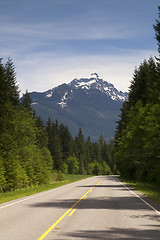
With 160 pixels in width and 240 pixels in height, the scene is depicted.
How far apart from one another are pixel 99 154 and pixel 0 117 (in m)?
152

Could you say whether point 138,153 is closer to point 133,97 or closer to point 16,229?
point 133,97

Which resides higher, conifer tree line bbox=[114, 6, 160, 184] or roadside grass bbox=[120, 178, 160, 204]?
conifer tree line bbox=[114, 6, 160, 184]

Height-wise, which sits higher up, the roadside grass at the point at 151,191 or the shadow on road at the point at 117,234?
the shadow on road at the point at 117,234

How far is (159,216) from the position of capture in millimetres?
14031

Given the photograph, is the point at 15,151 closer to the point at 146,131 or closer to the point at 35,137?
the point at 35,137

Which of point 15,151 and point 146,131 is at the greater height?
point 146,131

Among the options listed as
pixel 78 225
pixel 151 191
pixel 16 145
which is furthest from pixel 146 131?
pixel 78 225

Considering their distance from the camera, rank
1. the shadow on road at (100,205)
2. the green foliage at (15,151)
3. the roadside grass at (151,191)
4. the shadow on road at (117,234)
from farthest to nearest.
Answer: the green foliage at (15,151)
the roadside grass at (151,191)
the shadow on road at (100,205)
the shadow on road at (117,234)

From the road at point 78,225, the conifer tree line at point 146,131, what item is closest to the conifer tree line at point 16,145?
the conifer tree line at point 146,131

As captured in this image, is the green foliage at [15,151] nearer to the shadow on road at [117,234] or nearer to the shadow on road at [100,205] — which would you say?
the shadow on road at [100,205]

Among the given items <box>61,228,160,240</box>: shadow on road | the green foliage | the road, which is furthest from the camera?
the green foliage

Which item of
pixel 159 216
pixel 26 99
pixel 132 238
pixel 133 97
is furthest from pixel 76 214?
pixel 26 99

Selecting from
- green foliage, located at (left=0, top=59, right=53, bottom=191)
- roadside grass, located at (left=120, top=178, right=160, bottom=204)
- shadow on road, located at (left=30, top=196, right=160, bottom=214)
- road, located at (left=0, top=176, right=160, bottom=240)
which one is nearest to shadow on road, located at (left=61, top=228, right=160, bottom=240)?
road, located at (left=0, top=176, right=160, bottom=240)

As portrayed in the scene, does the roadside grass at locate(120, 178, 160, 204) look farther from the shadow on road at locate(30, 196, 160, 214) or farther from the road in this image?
the road
